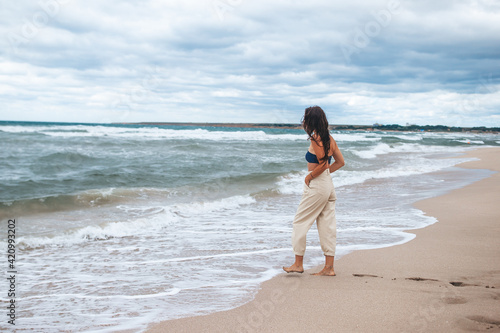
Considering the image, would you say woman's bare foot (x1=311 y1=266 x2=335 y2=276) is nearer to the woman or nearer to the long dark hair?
the woman

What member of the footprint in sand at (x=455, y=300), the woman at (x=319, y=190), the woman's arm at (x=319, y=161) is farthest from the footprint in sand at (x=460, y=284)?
the woman's arm at (x=319, y=161)

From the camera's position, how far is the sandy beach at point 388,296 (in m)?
3.14

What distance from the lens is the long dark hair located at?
4.20 m

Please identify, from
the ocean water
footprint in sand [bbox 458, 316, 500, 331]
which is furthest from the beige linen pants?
footprint in sand [bbox 458, 316, 500, 331]

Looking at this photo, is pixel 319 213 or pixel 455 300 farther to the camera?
pixel 319 213

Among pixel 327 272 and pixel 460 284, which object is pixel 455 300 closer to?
pixel 460 284

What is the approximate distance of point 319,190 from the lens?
4371 mm

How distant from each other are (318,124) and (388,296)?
186 cm

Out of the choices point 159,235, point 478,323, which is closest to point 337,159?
point 478,323

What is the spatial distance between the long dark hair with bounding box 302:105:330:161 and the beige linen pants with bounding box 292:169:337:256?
326 millimetres

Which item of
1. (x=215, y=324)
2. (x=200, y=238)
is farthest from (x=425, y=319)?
(x=200, y=238)

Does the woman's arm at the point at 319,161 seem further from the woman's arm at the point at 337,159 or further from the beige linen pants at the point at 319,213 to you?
the woman's arm at the point at 337,159

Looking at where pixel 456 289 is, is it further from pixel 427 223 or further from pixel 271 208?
pixel 271 208

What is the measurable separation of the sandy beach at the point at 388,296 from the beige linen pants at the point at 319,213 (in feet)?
1.27
